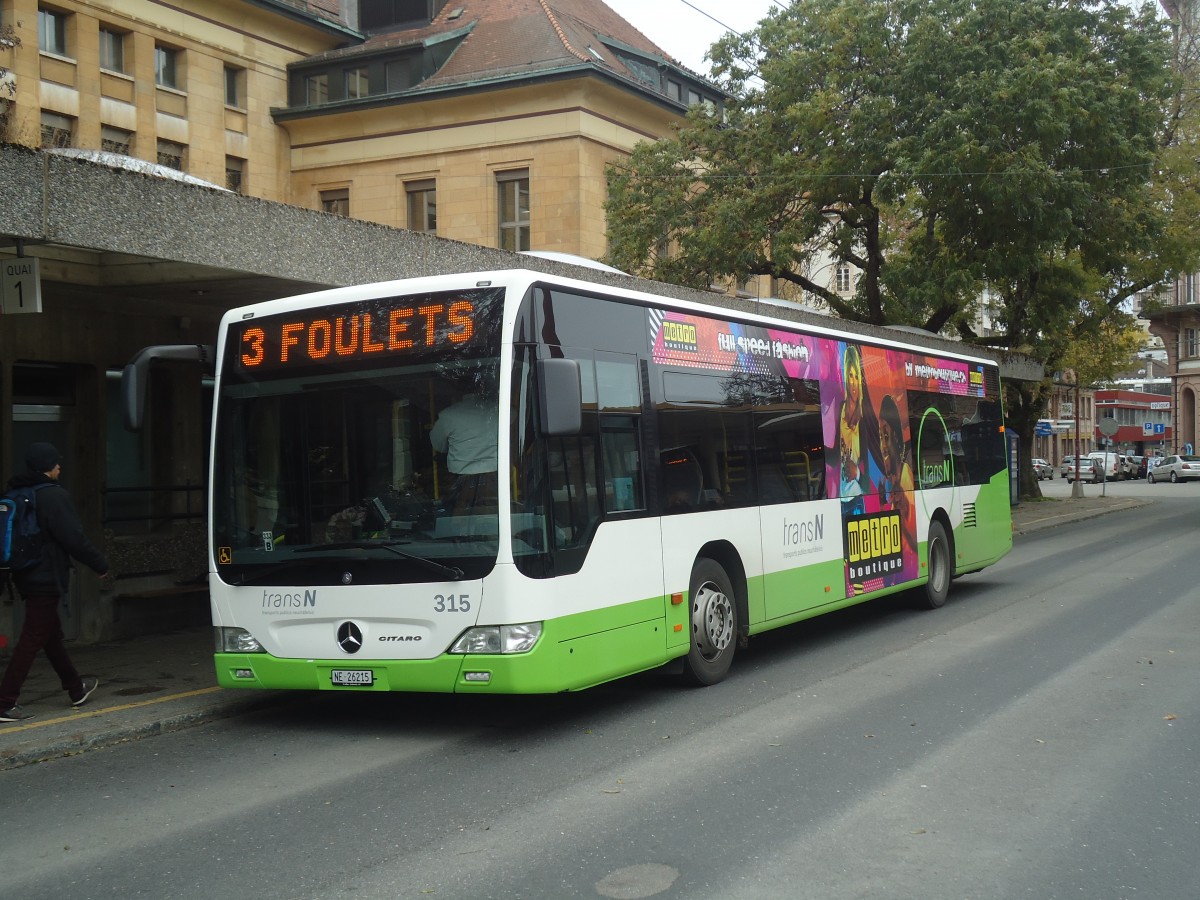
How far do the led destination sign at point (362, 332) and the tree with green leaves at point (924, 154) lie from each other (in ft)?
55.6

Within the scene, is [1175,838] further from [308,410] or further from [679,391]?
[308,410]

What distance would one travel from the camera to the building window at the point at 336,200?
41.6m

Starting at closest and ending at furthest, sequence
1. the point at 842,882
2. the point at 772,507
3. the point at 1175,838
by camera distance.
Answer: the point at 842,882 → the point at 1175,838 → the point at 772,507

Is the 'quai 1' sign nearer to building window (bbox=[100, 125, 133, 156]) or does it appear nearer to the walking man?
the walking man

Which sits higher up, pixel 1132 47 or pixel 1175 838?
pixel 1132 47

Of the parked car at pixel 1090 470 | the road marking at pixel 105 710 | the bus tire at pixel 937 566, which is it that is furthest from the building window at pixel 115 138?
the parked car at pixel 1090 470

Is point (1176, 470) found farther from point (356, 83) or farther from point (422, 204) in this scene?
point (356, 83)

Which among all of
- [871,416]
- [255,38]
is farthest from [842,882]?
[255,38]

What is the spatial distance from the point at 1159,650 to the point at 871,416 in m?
3.47

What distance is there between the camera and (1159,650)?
11.1 meters

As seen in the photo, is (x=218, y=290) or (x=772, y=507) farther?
(x=218, y=290)

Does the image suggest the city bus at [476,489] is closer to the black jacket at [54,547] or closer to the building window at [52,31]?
the black jacket at [54,547]

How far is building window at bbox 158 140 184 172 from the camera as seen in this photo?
37.1 meters

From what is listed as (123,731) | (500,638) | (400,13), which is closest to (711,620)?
(500,638)
